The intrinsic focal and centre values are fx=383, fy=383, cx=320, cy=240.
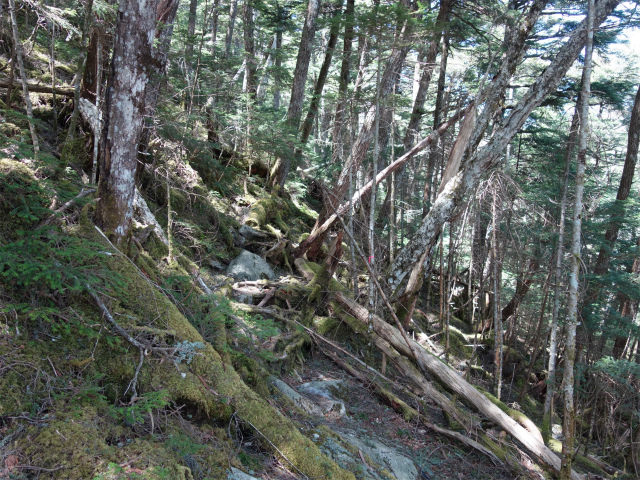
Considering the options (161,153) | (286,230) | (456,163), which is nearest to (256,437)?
(161,153)

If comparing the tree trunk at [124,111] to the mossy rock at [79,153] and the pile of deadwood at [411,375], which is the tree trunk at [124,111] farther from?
the mossy rock at [79,153]

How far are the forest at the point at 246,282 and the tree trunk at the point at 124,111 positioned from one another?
0.02 meters

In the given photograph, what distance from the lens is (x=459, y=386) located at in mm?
6465

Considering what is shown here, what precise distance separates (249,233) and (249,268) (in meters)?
1.73

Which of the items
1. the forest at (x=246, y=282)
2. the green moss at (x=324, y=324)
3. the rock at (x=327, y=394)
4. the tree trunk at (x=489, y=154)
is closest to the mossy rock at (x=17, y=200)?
the forest at (x=246, y=282)

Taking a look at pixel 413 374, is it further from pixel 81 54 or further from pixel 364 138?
pixel 81 54

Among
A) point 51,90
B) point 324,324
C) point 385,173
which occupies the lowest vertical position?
point 324,324

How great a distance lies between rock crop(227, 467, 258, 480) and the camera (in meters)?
2.71

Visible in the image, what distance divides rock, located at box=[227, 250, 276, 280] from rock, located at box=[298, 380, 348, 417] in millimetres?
3192

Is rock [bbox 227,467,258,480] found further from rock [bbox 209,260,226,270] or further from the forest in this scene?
rock [bbox 209,260,226,270]

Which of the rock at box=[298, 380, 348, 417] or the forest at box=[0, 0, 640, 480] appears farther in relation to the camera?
the rock at box=[298, 380, 348, 417]

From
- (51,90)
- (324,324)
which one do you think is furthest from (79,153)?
(324,324)

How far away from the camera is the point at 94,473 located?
6.84 feet

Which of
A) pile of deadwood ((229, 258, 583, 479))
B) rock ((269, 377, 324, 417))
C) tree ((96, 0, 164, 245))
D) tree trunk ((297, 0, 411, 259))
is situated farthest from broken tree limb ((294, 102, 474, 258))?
tree ((96, 0, 164, 245))
